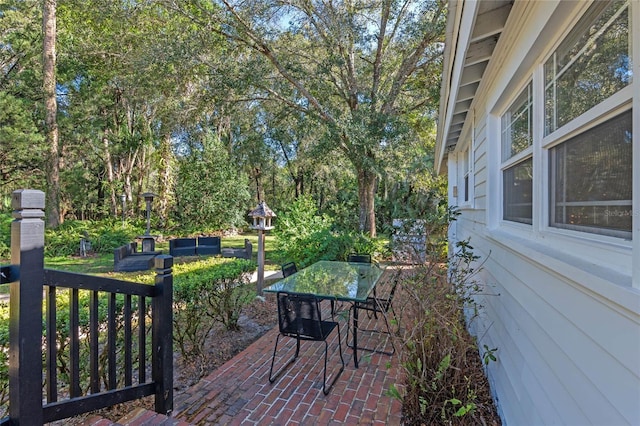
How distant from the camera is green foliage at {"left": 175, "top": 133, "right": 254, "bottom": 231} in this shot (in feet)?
54.0

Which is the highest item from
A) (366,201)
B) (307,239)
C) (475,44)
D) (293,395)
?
(475,44)

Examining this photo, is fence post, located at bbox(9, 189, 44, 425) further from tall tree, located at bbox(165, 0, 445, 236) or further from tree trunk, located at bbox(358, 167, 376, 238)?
tree trunk, located at bbox(358, 167, 376, 238)

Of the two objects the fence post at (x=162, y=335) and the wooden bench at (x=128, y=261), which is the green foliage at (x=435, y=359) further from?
the wooden bench at (x=128, y=261)

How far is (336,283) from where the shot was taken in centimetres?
433

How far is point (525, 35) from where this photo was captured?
6.73 ft

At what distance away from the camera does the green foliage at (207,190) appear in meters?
16.5

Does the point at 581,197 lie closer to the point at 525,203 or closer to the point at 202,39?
the point at 525,203

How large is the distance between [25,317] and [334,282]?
3261 mm

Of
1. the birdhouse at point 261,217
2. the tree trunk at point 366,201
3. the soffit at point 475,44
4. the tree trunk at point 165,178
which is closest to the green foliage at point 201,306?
the birdhouse at point 261,217

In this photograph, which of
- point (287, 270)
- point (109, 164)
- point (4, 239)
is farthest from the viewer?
point (109, 164)

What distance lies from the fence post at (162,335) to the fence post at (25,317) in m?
0.76

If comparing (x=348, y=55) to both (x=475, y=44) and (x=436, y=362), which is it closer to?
(x=475, y=44)

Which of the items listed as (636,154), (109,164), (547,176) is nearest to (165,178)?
(109,164)

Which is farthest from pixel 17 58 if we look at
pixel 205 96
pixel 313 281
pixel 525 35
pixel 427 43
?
pixel 525 35
